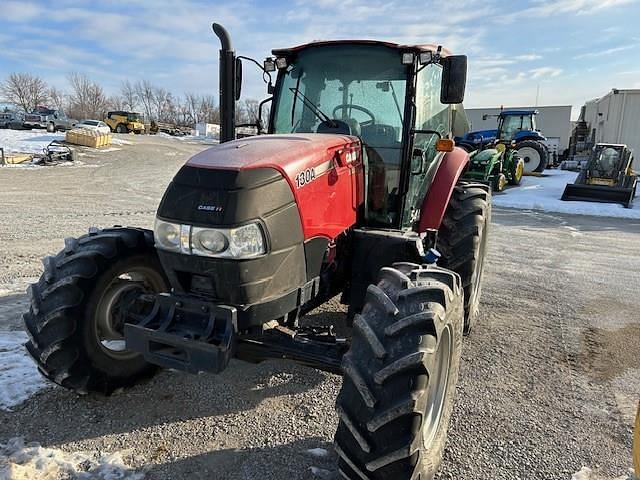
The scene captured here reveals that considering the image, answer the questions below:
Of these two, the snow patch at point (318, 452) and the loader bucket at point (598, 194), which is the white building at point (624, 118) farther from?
the snow patch at point (318, 452)

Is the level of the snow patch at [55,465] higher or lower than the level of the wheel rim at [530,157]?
lower

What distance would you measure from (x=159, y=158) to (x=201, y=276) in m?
23.2

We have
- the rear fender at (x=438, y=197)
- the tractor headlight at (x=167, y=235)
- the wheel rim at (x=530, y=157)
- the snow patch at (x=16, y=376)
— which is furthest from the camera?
the wheel rim at (x=530, y=157)

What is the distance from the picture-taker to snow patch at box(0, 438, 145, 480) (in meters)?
2.46

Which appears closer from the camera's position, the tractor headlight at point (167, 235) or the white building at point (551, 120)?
the tractor headlight at point (167, 235)

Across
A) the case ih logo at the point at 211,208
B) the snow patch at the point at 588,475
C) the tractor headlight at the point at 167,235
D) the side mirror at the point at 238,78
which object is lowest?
the snow patch at the point at 588,475

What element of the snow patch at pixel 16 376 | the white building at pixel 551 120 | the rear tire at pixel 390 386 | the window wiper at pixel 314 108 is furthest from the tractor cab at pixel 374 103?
the white building at pixel 551 120

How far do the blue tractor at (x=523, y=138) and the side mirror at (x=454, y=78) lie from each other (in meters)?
16.5

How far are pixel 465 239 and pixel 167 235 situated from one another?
2.53 m

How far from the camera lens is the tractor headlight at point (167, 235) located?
254 centimetres

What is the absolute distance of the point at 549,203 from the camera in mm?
13414

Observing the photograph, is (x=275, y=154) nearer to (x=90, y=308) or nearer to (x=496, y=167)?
(x=90, y=308)

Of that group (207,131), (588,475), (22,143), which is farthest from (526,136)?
(207,131)

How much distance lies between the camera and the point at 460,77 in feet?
10.5
